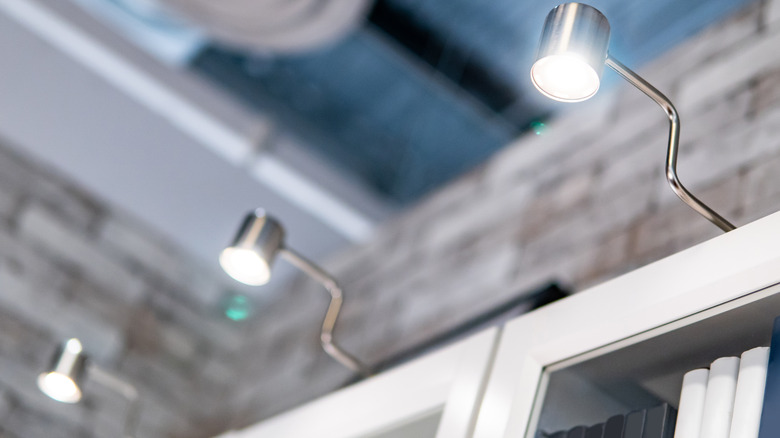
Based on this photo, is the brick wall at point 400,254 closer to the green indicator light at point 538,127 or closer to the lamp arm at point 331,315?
the green indicator light at point 538,127

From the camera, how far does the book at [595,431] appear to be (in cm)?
121

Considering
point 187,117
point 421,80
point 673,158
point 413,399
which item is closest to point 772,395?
point 673,158

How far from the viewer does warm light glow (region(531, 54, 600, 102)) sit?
4.39 feet

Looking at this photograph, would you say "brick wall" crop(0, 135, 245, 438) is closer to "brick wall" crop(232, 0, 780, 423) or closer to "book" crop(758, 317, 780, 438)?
"brick wall" crop(232, 0, 780, 423)

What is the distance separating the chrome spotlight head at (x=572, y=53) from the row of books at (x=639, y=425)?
44cm

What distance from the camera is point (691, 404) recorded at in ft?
3.72

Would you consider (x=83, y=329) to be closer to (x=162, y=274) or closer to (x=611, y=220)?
(x=162, y=274)

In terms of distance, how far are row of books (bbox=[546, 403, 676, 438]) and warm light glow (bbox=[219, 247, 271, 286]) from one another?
992 millimetres

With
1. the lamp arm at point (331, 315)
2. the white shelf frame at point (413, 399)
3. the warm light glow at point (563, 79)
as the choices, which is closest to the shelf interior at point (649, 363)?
the white shelf frame at point (413, 399)

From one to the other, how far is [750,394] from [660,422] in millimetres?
125

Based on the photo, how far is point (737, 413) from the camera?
1.06m

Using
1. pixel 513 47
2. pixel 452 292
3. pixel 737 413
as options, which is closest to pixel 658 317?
pixel 737 413

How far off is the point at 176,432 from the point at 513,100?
1470mm

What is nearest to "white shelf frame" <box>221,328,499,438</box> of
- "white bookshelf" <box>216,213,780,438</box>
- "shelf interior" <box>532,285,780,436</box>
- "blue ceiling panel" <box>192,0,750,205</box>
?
"white bookshelf" <box>216,213,780,438</box>
